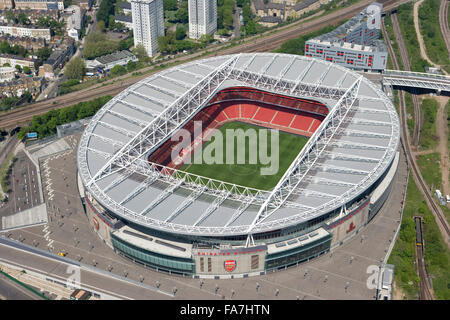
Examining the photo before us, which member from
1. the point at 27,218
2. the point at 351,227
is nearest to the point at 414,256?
the point at 351,227

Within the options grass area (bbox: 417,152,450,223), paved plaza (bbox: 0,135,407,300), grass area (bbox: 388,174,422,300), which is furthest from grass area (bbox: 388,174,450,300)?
grass area (bbox: 417,152,450,223)

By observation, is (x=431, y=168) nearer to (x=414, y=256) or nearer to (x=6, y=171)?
(x=414, y=256)

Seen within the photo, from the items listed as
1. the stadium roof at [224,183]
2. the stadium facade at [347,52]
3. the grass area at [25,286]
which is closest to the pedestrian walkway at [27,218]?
the grass area at [25,286]

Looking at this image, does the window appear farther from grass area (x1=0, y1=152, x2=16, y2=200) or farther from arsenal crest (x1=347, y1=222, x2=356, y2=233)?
grass area (x1=0, y1=152, x2=16, y2=200)

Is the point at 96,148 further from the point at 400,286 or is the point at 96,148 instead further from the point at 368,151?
the point at 400,286

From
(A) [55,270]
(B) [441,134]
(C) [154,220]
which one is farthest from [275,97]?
(A) [55,270]

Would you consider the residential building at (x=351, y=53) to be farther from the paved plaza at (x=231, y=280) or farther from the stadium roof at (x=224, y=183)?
the paved plaza at (x=231, y=280)
